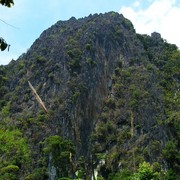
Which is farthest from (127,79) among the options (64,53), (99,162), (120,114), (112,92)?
(99,162)

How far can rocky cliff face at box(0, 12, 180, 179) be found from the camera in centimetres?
6275

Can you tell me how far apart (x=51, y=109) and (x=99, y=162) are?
15.2 metres

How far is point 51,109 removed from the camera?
70.6 metres

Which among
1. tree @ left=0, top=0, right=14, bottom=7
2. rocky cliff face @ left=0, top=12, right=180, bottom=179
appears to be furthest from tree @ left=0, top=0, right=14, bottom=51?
rocky cliff face @ left=0, top=12, right=180, bottom=179

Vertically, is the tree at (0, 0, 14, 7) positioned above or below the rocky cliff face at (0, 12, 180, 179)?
below

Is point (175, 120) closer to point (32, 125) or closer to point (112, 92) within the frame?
point (112, 92)

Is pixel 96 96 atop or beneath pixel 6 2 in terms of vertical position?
atop

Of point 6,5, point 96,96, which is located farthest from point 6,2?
point 96,96

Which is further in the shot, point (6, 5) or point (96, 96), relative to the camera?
point (96, 96)

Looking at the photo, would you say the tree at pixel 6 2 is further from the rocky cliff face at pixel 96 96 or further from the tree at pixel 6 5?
the rocky cliff face at pixel 96 96

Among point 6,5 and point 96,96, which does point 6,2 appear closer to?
point 6,5

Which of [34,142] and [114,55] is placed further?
[114,55]

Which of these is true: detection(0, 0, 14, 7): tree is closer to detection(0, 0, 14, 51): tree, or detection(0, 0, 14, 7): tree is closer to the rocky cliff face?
detection(0, 0, 14, 51): tree

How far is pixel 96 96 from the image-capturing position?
7594cm
